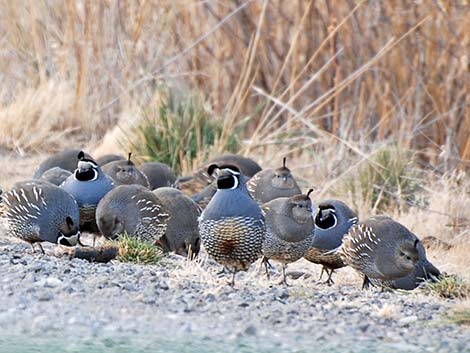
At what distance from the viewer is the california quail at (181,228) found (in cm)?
874

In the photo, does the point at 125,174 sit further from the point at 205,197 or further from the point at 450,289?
the point at 450,289

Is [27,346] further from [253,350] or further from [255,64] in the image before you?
[255,64]

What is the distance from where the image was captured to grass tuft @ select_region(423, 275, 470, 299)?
24.2ft

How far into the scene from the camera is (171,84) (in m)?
13.1

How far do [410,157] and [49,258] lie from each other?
5.11m

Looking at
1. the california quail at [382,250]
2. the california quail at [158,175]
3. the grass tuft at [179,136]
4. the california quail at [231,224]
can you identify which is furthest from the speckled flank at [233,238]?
the grass tuft at [179,136]

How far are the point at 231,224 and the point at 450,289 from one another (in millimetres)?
1464

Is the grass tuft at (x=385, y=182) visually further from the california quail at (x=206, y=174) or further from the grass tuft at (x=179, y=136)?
the grass tuft at (x=179, y=136)

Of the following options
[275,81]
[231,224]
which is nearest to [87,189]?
[231,224]

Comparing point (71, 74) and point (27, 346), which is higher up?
point (71, 74)

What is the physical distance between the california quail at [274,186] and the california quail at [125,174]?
0.94m

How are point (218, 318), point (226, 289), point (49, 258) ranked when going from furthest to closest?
point (49, 258), point (226, 289), point (218, 318)

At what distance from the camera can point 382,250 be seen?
26.0 ft

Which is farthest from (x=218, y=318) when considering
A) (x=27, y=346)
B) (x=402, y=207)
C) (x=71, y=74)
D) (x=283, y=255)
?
(x=71, y=74)
